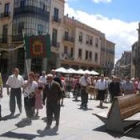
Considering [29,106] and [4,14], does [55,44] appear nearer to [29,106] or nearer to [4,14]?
[4,14]

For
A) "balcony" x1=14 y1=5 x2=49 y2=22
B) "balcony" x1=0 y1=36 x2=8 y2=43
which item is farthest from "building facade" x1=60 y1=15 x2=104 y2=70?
"balcony" x1=0 y1=36 x2=8 y2=43

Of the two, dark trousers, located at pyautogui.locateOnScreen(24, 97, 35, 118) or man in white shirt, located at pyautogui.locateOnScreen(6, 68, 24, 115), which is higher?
man in white shirt, located at pyautogui.locateOnScreen(6, 68, 24, 115)

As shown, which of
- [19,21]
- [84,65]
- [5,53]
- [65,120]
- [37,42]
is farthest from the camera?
[84,65]

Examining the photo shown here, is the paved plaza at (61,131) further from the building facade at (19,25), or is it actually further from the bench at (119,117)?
the building facade at (19,25)

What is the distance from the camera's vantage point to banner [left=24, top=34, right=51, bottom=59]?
13.2 meters

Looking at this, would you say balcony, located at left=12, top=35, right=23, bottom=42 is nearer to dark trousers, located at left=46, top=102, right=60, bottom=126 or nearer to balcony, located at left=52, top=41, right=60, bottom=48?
balcony, located at left=52, top=41, right=60, bottom=48

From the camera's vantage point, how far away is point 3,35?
42719 mm

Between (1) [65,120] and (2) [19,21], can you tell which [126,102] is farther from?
(2) [19,21]

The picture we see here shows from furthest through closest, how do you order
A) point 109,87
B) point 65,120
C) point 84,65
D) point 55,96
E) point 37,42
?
point 84,65 < point 109,87 < point 37,42 < point 65,120 < point 55,96

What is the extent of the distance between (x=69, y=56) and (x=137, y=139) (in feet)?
133

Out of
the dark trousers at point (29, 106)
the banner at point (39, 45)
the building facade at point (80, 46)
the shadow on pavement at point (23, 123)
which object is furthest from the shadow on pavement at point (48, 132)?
the building facade at point (80, 46)

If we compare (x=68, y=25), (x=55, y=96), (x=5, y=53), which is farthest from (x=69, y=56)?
(x=55, y=96)

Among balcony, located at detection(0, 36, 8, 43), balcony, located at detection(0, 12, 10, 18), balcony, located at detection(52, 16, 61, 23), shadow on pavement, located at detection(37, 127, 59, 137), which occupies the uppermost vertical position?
balcony, located at detection(0, 12, 10, 18)

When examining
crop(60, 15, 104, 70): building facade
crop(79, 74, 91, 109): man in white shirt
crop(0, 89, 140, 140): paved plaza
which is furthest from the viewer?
crop(60, 15, 104, 70): building facade
